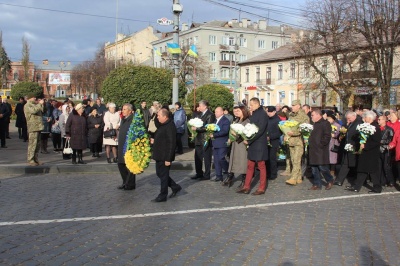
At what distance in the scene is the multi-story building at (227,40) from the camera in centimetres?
8781

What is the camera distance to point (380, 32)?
2712 centimetres

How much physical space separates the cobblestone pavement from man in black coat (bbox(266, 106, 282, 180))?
145 cm

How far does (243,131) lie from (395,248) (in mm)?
4396

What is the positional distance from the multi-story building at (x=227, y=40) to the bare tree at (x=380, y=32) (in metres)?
54.4

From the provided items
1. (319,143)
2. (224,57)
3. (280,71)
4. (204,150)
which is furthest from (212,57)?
(319,143)

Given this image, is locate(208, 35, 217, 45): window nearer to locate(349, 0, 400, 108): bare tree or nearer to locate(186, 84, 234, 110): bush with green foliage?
locate(186, 84, 234, 110): bush with green foliage

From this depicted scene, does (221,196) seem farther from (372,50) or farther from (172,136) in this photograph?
(372,50)

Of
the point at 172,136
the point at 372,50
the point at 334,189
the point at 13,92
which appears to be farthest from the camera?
the point at 13,92

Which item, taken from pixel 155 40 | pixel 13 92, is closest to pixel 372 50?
pixel 13 92

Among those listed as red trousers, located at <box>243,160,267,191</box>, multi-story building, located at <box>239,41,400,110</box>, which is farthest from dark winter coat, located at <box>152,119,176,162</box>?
multi-story building, located at <box>239,41,400,110</box>

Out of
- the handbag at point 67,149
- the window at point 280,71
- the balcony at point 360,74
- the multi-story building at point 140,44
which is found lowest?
the handbag at point 67,149

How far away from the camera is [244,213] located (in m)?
8.32

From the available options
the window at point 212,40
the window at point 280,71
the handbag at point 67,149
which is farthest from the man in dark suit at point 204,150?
the window at point 212,40

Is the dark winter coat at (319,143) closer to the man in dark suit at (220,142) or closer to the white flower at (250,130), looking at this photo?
the white flower at (250,130)
